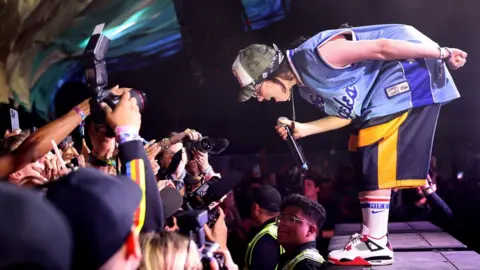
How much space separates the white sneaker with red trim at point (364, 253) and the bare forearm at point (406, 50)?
2.95 feet

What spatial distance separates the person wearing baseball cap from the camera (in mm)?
857

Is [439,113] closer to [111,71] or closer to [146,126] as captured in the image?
[146,126]

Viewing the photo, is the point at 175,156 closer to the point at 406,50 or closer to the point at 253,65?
the point at 253,65

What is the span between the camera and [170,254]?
4.57 feet

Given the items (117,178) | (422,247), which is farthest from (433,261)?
(117,178)

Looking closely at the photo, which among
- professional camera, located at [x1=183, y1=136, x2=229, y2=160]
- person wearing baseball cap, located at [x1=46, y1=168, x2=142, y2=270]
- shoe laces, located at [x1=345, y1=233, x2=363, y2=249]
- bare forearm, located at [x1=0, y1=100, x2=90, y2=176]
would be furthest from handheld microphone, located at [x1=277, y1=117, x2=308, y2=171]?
person wearing baseball cap, located at [x1=46, y1=168, x2=142, y2=270]

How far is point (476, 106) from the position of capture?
292cm

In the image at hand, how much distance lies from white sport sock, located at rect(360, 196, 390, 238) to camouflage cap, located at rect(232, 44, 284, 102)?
0.85 meters

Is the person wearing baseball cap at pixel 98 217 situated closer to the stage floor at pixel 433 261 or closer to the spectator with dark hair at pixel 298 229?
the spectator with dark hair at pixel 298 229

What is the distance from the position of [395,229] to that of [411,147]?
61 centimetres

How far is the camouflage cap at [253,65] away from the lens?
9.59 ft

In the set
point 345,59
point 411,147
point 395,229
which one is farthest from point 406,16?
point 395,229

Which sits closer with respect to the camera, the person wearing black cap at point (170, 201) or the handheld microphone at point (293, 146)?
the person wearing black cap at point (170, 201)

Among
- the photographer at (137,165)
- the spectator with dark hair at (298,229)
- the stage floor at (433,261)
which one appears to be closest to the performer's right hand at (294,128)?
the spectator with dark hair at (298,229)
